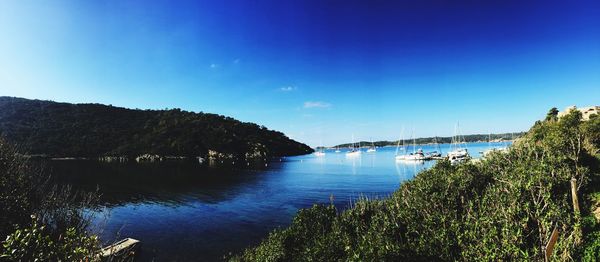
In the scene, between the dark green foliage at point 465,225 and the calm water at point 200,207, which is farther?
the calm water at point 200,207

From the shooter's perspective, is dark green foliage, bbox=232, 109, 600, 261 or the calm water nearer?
dark green foliage, bbox=232, 109, 600, 261

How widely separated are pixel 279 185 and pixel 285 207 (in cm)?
3071

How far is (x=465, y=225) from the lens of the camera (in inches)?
770

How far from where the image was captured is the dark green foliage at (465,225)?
17.4 m

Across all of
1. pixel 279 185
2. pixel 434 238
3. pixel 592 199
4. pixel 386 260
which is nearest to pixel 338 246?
pixel 386 260

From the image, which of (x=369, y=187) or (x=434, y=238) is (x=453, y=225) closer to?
(x=434, y=238)

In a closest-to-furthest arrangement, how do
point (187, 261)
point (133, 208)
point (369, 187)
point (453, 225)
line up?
point (453, 225) < point (187, 261) < point (133, 208) < point (369, 187)

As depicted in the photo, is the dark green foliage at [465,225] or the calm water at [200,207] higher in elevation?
the dark green foliage at [465,225]

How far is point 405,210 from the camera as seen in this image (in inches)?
1008

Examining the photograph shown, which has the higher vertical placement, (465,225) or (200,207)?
(465,225)

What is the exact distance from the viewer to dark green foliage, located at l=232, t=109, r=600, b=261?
17359 millimetres

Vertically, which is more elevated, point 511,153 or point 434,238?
point 511,153

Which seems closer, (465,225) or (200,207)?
(465,225)

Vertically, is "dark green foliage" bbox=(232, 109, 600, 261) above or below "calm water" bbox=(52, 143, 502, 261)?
above
